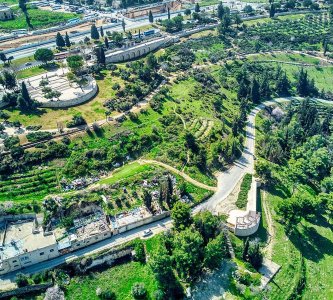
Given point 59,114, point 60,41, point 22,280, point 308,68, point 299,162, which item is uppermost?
point 60,41

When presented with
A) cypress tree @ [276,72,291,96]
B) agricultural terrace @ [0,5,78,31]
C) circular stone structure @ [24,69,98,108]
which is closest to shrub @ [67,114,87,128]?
circular stone structure @ [24,69,98,108]

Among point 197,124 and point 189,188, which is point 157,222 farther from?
point 197,124

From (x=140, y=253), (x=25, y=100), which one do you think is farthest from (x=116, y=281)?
(x=25, y=100)

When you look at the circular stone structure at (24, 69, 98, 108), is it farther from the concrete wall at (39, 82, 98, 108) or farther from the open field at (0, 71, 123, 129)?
the open field at (0, 71, 123, 129)

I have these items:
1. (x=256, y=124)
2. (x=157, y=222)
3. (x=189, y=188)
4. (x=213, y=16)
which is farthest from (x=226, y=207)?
(x=213, y=16)

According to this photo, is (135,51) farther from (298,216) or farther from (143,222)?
(298,216)

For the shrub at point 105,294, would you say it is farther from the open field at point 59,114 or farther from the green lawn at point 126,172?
the open field at point 59,114
